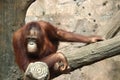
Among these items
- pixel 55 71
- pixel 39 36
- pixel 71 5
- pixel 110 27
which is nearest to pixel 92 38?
pixel 110 27

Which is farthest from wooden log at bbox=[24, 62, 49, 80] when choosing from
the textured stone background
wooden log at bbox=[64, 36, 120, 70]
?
the textured stone background

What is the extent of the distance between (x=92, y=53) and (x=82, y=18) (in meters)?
2.85

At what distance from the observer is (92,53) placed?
9.02 ft

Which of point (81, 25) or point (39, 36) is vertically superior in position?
point (39, 36)

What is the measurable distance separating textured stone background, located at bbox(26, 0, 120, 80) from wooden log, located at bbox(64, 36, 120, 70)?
2.42 metres

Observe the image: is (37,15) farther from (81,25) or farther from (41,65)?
(41,65)

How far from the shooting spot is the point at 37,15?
Answer: 5.73m

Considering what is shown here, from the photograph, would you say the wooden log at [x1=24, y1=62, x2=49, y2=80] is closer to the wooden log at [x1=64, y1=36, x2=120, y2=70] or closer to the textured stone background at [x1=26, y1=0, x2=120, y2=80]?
the wooden log at [x1=64, y1=36, x2=120, y2=70]

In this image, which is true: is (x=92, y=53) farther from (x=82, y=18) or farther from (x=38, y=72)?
(x=82, y=18)

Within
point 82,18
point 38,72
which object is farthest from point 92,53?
point 82,18

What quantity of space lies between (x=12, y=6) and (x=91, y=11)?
2.06 meters

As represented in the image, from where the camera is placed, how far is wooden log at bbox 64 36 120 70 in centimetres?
272

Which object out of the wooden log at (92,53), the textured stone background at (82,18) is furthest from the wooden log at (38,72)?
the textured stone background at (82,18)

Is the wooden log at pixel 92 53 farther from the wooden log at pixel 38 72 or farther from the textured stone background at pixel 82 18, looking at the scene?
the textured stone background at pixel 82 18
